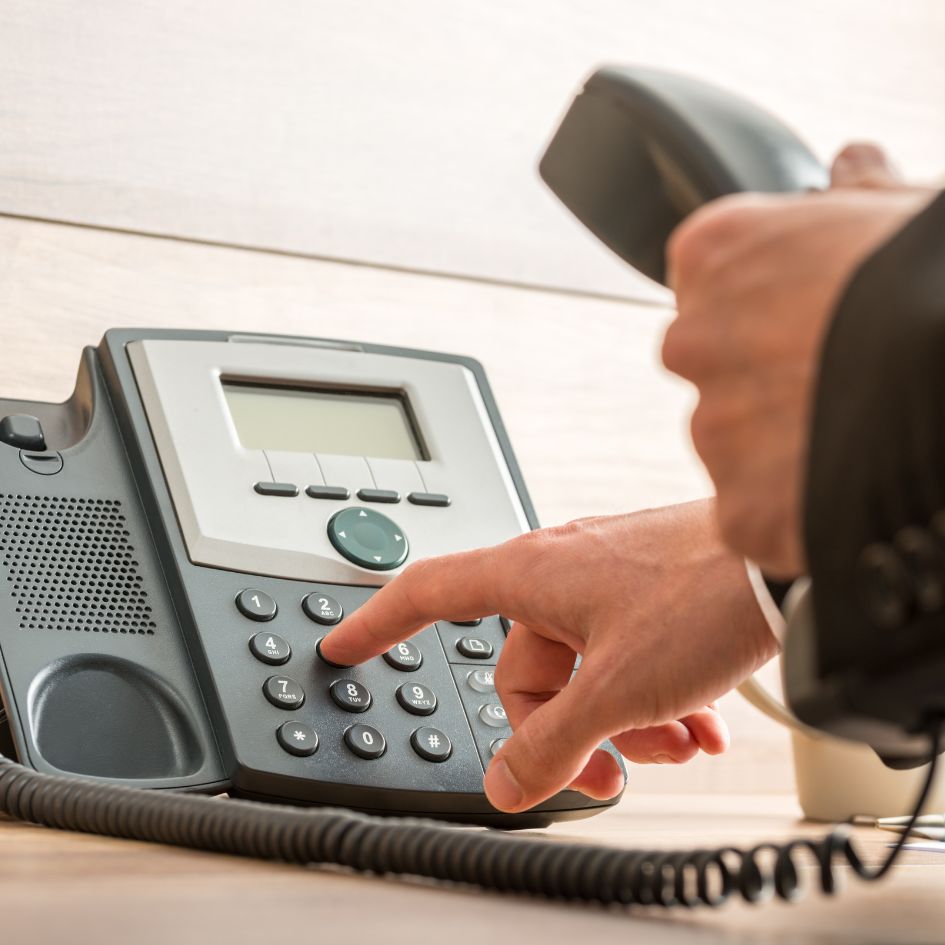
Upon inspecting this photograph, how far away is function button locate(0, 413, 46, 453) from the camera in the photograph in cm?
56

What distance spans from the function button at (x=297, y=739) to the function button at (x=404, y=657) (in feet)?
0.21

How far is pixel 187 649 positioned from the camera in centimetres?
52

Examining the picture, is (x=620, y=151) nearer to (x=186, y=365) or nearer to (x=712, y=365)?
(x=712, y=365)

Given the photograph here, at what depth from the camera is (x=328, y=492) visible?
618 millimetres

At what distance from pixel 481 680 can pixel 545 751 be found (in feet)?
0.25

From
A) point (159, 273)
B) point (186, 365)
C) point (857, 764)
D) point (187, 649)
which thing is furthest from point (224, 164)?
point (857, 764)

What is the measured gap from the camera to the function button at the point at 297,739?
1.61 feet

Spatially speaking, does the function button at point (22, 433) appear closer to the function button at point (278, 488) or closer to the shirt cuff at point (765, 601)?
the function button at point (278, 488)

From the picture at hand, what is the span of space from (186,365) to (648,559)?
0.25 metres

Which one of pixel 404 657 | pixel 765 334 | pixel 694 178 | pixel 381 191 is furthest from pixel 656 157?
pixel 381 191

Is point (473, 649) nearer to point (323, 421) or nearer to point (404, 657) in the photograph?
point (404, 657)

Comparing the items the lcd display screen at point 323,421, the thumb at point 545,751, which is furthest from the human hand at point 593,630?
the lcd display screen at point 323,421

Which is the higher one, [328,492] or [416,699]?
[328,492]

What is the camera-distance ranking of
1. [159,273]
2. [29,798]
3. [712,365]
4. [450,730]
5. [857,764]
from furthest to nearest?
[159,273] → [857,764] → [450,730] → [29,798] → [712,365]
